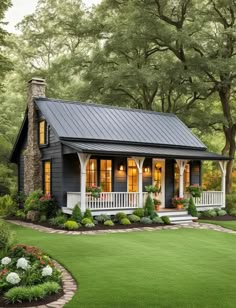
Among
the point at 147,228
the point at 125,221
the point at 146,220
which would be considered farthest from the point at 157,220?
the point at 125,221

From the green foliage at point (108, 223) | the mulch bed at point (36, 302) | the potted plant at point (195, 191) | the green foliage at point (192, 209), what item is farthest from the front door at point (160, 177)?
the mulch bed at point (36, 302)

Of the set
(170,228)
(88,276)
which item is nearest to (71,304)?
(88,276)

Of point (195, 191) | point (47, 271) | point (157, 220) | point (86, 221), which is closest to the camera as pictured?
point (47, 271)

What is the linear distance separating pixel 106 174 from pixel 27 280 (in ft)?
40.8

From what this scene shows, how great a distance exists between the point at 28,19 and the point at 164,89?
45.4 ft

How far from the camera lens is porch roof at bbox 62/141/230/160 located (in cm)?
1688

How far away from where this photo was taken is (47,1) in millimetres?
33781

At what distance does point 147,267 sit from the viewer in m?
9.33

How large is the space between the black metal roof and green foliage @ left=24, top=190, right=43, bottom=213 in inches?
132

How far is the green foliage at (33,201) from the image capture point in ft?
61.6

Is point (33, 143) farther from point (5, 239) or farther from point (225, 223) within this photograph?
point (5, 239)

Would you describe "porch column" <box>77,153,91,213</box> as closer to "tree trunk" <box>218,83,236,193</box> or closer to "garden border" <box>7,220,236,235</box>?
"garden border" <box>7,220,236,235</box>

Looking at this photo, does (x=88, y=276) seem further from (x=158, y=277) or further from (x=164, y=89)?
(x=164, y=89)

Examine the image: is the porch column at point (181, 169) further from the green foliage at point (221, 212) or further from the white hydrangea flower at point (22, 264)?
the white hydrangea flower at point (22, 264)
